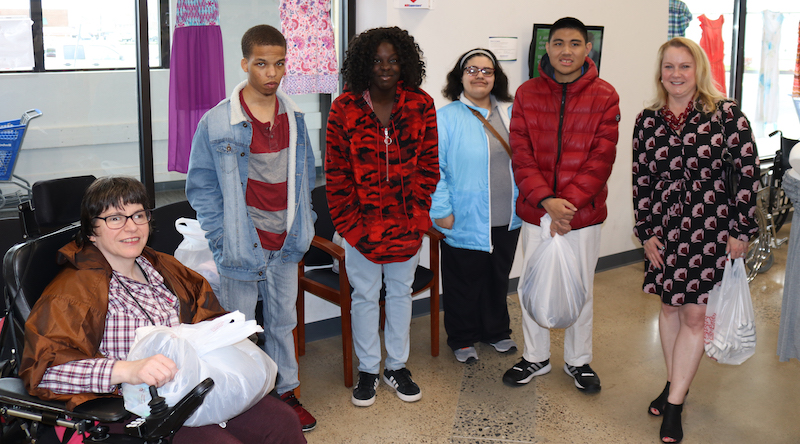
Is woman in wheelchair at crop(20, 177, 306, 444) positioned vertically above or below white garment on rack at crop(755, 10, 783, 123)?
below

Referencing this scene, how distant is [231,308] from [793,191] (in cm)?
204

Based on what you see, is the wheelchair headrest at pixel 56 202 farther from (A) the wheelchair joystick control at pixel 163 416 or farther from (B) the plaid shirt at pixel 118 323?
(A) the wheelchair joystick control at pixel 163 416

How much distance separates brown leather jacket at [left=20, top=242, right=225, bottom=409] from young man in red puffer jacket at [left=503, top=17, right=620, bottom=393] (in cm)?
174

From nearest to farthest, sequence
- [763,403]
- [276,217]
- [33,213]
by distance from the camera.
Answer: [33,213], [276,217], [763,403]

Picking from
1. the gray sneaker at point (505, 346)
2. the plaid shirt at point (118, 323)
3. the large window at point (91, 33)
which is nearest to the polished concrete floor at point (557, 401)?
the gray sneaker at point (505, 346)

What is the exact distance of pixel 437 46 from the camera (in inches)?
147

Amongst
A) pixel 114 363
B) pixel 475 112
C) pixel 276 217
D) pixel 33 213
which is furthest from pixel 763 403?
pixel 33 213

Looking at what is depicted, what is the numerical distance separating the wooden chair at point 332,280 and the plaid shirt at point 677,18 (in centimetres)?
318

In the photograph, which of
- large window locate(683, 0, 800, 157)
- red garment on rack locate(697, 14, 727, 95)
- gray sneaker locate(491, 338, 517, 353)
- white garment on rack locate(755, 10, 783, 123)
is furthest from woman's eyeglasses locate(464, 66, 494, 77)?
white garment on rack locate(755, 10, 783, 123)

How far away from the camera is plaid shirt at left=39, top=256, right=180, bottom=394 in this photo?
5.29ft

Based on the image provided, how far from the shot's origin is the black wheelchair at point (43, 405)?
5.08 ft

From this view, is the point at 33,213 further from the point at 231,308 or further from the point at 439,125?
the point at 439,125

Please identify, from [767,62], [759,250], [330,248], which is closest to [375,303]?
[330,248]

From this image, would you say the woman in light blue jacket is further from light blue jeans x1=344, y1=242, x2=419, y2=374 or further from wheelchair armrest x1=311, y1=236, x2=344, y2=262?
wheelchair armrest x1=311, y1=236, x2=344, y2=262
